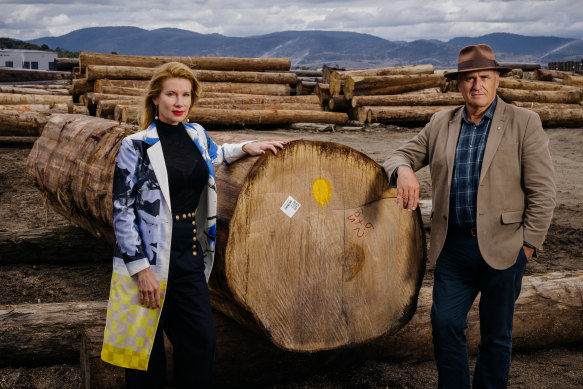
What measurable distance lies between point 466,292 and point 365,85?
12.8 metres

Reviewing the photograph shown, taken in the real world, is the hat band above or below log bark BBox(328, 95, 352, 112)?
above

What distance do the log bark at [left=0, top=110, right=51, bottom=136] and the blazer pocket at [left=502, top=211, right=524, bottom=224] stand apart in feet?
32.6

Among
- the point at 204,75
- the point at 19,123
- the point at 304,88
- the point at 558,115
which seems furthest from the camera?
the point at 304,88

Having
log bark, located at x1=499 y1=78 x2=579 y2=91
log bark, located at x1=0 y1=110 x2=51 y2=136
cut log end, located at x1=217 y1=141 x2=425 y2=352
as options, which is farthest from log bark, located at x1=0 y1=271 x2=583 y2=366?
log bark, located at x1=499 y1=78 x2=579 y2=91

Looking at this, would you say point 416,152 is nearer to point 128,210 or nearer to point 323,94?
point 128,210

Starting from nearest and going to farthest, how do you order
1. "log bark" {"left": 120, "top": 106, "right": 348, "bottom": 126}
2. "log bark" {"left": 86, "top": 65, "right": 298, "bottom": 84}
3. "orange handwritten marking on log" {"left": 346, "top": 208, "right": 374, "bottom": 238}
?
"orange handwritten marking on log" {"left": 346, "top": 208, "right": 374, "bottom": 238} → "log bark" {"left": 120, "top": 106, "right": 348, "bottom": 126} → "log bark" {"left": 86, "top": 65, "right": 298, "bottom": 84}

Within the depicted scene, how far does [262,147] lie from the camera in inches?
98.7

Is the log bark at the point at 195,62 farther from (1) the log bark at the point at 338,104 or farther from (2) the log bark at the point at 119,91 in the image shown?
(1) the log bark at the point at 338,104

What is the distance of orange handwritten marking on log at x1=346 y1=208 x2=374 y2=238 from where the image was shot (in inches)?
110

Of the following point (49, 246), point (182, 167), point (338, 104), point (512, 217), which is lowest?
point (49, 246)

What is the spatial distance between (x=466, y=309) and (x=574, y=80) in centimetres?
1899

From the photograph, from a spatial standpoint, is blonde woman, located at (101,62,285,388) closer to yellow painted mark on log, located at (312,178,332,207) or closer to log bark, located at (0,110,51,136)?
yellow painted mark on log, located at (312,178,332,207)

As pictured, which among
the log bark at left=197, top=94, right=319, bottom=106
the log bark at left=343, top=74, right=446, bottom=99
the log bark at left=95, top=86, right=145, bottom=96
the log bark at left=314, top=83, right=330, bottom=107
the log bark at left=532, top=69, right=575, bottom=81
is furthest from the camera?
the log bark at left=532, top=69, right=575, bottom=81

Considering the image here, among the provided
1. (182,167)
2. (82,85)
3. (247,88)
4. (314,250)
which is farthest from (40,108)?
(314,250)
